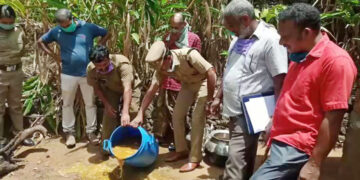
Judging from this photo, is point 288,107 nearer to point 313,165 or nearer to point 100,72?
point 313,165

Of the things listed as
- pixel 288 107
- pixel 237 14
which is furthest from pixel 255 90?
pixel 288 107

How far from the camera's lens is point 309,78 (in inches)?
69.8

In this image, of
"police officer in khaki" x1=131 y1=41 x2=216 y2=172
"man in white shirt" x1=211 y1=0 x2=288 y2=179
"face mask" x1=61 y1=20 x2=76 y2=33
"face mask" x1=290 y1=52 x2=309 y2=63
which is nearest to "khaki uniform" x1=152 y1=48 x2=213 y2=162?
"police officer in khaki" x1=131 y1=41 x2=216 y2=172

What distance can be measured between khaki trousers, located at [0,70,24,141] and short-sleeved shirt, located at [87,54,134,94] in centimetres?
111

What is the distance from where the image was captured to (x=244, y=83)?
261 cm

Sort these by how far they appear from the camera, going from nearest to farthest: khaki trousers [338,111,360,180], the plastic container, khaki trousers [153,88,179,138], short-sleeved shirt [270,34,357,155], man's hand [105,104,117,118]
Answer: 1. short-sleeved shirt [270,34,357,155]
2. khaki trousers [338,111,360,180]
3. the plastic container
4. man's hand [105,104,117,118]
5. khaki trousers [153,88,179,138]

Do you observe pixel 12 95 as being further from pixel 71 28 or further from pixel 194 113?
pixel 194 113

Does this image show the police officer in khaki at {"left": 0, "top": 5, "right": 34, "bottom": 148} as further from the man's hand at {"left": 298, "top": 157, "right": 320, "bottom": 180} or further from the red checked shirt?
the man's hand at {"left": 298, "top": 157, "right": 320, "bottom": 180}

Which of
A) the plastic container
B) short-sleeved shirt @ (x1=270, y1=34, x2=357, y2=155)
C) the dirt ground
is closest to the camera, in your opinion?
short-sleeved shirt @ (x1=270, y1=34, x2=357, y2=155)

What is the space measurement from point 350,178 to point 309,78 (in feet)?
6.56

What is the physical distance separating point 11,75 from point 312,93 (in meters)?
3.74

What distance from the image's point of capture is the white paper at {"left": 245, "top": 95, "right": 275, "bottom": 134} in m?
2.49

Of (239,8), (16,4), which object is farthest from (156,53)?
(16,4)

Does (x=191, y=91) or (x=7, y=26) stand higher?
(x=7, y=26)
